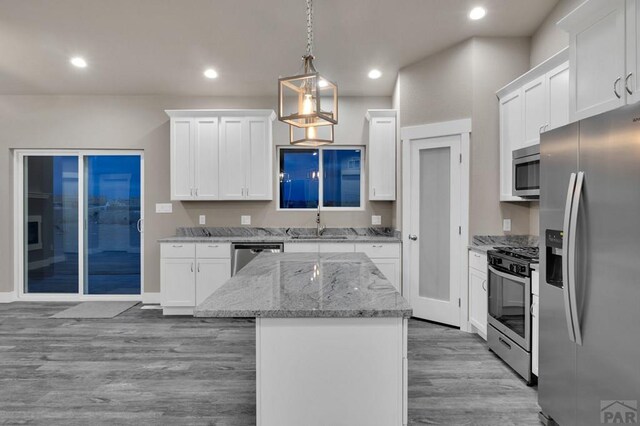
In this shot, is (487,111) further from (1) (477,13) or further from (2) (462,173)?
(1) (477,13)

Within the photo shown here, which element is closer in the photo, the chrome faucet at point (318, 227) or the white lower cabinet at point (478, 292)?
the white lower cabinet at point (478, 292)

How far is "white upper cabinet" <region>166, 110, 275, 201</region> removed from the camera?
4781mm

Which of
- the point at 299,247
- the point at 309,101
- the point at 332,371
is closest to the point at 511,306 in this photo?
the point at 332,371

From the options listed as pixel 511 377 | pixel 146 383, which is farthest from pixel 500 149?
pixel 146 383

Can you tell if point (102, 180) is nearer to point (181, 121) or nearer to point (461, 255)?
point (181, 121)

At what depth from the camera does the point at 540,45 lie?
3648 mm

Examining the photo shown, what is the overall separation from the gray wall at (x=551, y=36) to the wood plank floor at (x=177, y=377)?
9.54 ft

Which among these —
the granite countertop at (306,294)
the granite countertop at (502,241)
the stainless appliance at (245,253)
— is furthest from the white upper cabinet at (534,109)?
the stainless appliance at (245,253)

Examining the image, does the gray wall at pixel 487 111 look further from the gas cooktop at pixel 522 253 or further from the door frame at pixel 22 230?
the door frame at pixel 22 230

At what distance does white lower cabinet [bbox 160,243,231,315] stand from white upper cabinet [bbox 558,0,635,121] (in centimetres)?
380

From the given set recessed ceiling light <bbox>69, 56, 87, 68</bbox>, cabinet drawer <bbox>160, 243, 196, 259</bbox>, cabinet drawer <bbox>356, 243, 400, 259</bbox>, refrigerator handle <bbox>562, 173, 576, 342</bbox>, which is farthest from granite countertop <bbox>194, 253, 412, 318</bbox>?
recessed ceiling light <bbox>69, 56, 87, 68</bbox>

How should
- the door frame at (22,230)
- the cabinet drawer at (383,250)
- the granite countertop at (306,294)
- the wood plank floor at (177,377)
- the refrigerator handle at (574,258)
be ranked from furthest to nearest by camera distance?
the door frame at (22,230) → the cabinet drawer at (383,250) → the wood plank floor at (177,377) → the refrigerator handle at (574,258) → the granite countertop at (306,294)

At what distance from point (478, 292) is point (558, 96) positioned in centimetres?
190

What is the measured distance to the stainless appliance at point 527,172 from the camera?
304cm
